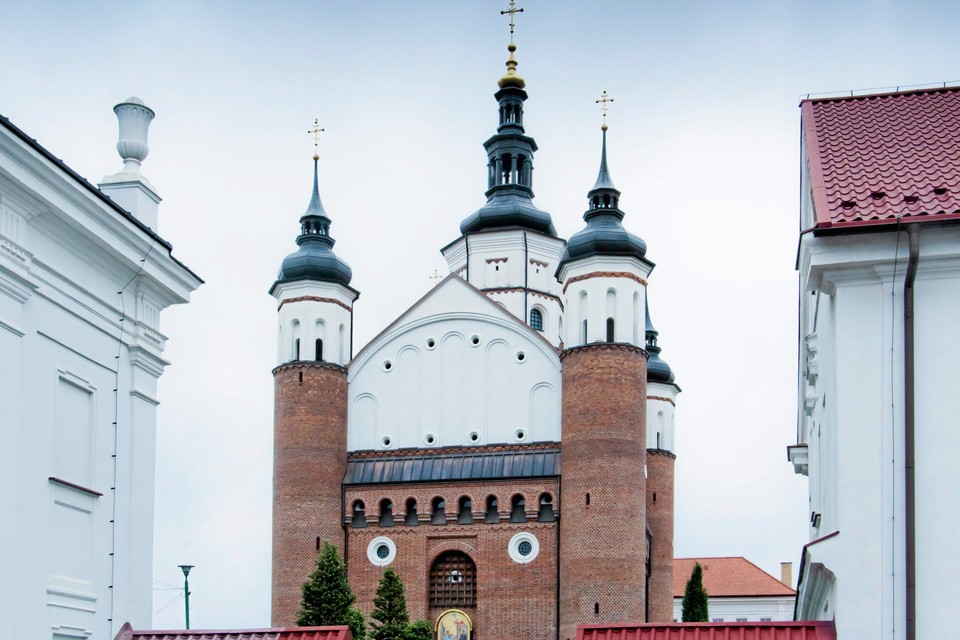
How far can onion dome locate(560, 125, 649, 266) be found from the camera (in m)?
48.4

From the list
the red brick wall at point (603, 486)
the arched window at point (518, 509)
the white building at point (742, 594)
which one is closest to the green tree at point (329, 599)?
the arched window at point (518, 509)

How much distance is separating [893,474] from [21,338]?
24.2 ft

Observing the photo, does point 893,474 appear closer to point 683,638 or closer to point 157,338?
Result: point 683,638

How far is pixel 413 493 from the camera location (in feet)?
158

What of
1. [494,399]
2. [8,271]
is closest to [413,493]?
[494,399]

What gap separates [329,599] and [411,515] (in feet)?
25.8

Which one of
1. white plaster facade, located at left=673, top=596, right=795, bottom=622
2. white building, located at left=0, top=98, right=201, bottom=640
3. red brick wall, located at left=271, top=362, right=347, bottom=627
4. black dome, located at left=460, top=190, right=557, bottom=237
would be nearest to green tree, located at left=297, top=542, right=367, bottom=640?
red brick wall, located at left=271, top=362, right=347, bottom=627

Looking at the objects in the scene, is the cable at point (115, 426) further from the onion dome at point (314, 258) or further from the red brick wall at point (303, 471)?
the onion dome at point (314, 258)

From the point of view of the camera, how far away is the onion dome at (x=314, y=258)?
51.2 m

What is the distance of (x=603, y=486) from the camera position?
4600cm

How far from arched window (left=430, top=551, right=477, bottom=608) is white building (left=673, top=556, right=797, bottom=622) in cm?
3123

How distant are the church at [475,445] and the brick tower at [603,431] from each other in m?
0.05

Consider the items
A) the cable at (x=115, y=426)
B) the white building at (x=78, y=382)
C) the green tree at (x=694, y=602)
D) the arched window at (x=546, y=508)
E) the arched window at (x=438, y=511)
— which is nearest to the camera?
the white building at (x=78, y=382)

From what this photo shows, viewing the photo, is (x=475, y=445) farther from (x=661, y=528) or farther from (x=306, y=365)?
(x=661, y=528)
